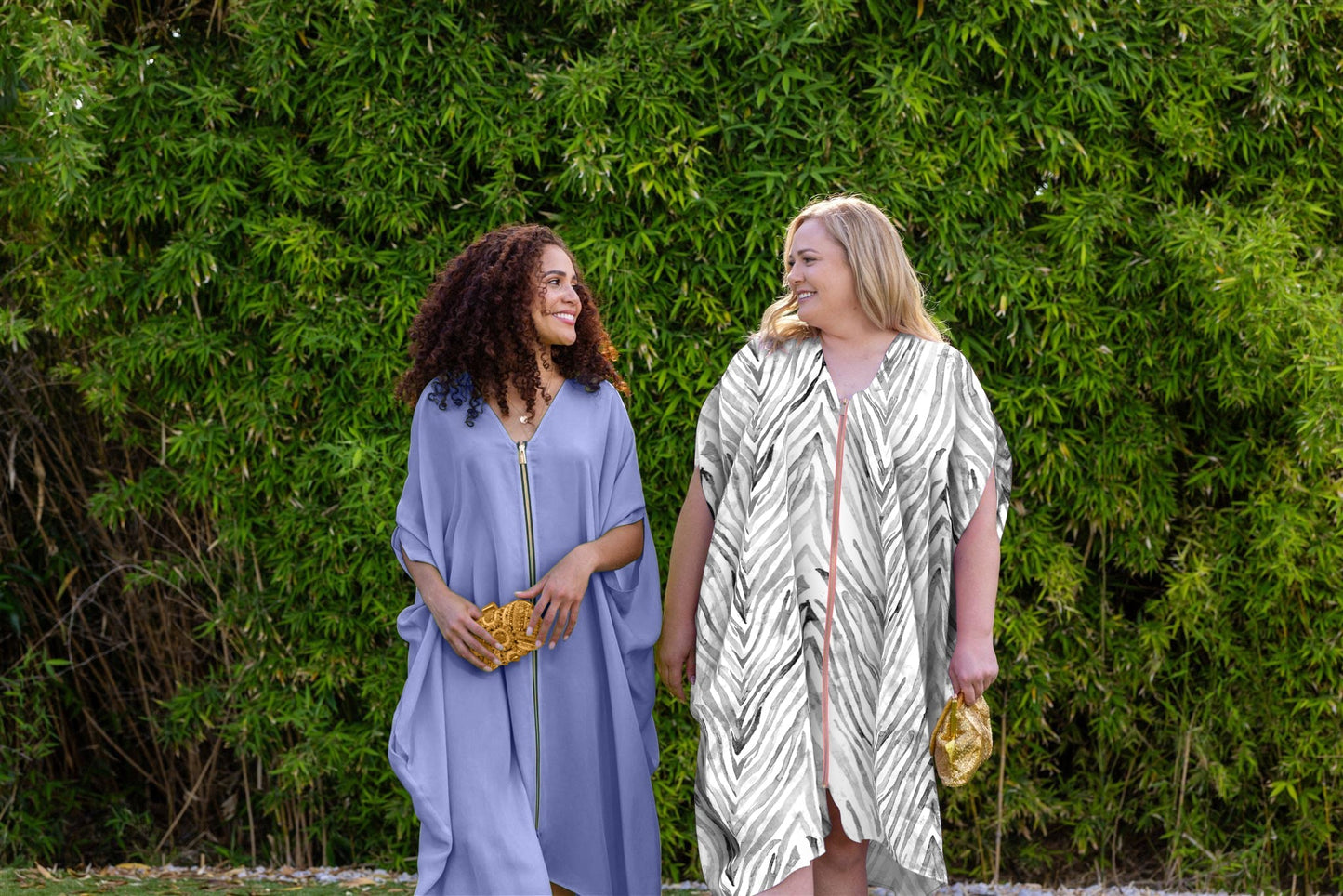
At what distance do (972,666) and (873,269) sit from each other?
829 mm

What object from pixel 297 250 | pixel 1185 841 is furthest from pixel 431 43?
pixel 1185 841

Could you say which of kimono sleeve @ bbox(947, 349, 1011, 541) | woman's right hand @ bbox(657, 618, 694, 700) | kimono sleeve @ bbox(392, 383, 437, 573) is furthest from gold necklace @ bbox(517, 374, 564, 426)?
kimono sleeve @ bbox(947, 349, 1011, 541)

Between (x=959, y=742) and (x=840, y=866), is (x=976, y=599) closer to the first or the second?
(x=959, y=742)

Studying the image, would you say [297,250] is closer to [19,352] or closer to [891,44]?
[19,352]

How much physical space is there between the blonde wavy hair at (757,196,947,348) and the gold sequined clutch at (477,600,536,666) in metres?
Result: 0.77

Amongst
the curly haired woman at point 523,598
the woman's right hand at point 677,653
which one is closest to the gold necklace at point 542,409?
the curly haired woman at point 523,598

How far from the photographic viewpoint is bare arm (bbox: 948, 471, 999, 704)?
2.58 m

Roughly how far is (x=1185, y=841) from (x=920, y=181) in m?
2.17

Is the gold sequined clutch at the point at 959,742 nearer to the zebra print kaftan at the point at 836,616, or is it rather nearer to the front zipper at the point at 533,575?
the zebra print kaftan at the point at 836,616

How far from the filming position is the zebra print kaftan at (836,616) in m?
2.55

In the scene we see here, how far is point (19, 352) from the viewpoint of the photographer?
4.74m

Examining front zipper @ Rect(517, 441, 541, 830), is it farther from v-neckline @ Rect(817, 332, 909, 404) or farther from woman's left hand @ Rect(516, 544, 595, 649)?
v-neckline @ Rect(817, 332, 909, 404)

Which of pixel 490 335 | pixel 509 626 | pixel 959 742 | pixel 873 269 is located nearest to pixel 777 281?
pixel 873 269

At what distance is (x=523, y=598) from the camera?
2.71 metres
